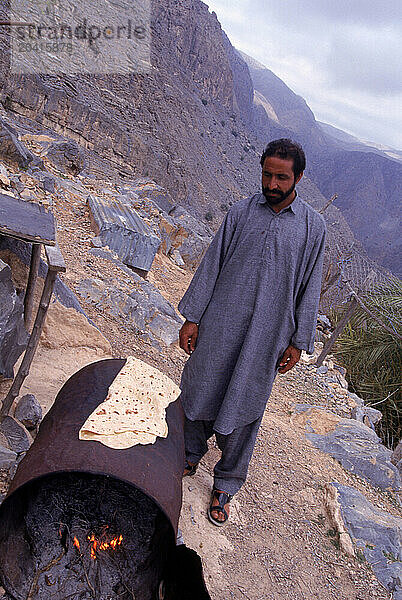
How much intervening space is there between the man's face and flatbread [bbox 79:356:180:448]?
94 cm

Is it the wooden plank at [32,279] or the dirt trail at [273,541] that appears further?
the wooden plank at [32,279]

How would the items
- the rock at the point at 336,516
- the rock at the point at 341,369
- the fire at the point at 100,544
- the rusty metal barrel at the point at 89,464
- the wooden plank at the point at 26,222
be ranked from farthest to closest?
1. the rock at the point at 341,369
2. the rock at the point at 336,516
3. the wooden plank at the point at 26,222
4. the fire at the point at 100,544
5. the rusty metal barrel at the point at 89,464

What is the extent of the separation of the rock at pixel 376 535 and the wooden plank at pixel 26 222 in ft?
7.61

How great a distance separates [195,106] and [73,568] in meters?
32.7

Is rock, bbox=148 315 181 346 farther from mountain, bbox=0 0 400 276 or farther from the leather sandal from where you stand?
mountain, bbox=0 0 400 276

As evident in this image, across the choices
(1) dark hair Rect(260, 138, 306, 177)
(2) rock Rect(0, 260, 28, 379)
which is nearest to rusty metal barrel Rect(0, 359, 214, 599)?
(2) rock Rect(0, 260, 28, 379)

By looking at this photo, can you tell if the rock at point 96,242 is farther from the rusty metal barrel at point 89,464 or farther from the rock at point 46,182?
the rusty metal barrel at point 89,464

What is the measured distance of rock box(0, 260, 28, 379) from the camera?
1.94 metres

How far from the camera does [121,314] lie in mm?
4109

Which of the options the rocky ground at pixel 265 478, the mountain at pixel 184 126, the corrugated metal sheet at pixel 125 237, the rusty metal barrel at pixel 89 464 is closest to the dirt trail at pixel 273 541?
the rocky ground at pixel 265 478

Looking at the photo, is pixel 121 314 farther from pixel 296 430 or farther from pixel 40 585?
pixel 40 585

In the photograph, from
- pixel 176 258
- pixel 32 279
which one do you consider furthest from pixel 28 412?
pixel 176 258

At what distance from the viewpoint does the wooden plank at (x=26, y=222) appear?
1.75 metres

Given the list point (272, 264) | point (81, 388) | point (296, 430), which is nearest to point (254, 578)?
point (81, 388)
